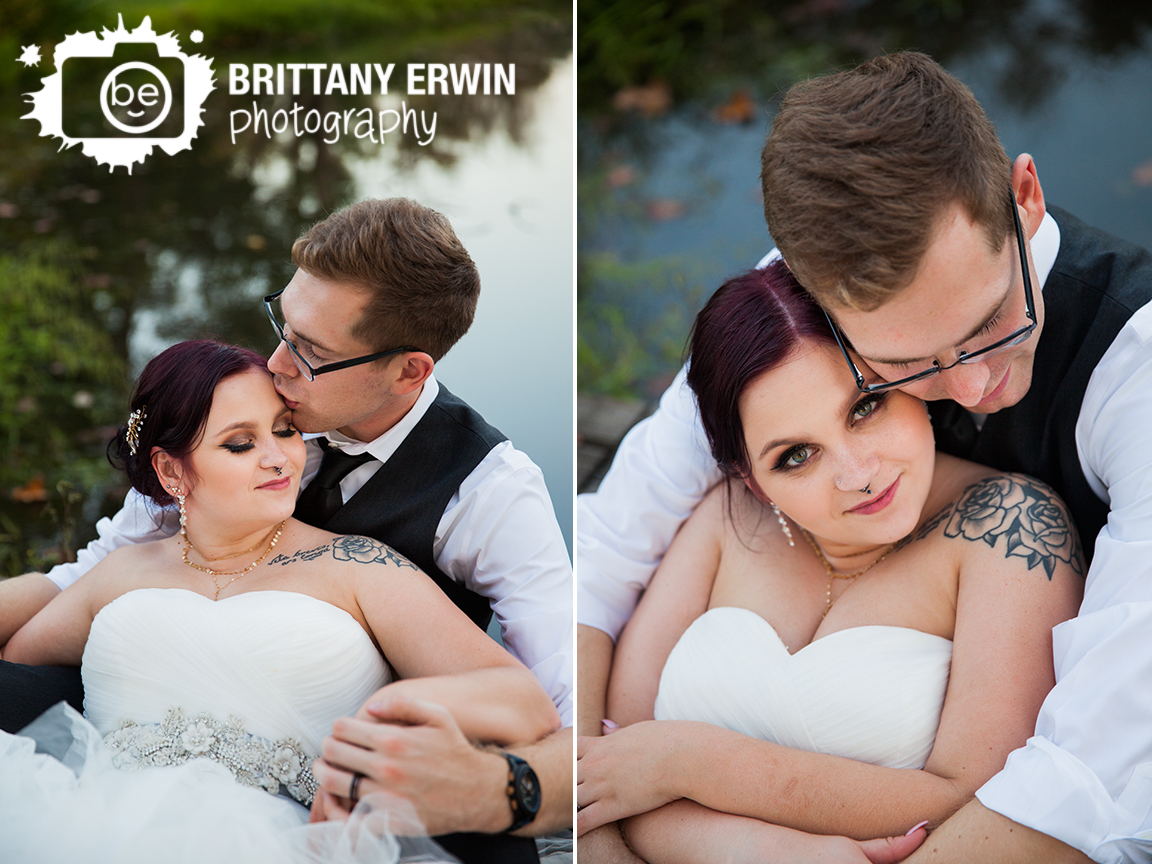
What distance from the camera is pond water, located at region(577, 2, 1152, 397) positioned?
12.3 ft

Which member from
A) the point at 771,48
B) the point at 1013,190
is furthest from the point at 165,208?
the point at 771,48

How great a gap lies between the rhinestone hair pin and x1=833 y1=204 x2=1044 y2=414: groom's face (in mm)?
1542

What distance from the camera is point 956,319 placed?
6.10ft

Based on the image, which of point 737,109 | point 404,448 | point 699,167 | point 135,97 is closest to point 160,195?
point 135,97

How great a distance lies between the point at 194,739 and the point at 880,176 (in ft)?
5.81

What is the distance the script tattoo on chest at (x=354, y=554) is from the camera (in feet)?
6.82

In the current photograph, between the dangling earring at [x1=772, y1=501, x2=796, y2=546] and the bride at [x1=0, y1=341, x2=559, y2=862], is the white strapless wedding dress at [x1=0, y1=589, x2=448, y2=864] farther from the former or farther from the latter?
the dangling earring at [x1=772, y1=501, x2=796, y2=546]

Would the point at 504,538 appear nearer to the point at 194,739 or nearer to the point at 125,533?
the point at 194,739

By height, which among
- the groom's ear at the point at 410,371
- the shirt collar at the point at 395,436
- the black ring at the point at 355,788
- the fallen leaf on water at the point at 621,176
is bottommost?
the black ring at the point at 355,788

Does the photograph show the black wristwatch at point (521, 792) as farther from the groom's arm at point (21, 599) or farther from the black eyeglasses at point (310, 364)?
the groom's arm at point (21, 599)

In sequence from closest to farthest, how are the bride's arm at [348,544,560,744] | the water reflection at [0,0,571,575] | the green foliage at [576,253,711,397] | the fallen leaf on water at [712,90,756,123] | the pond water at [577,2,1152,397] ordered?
the bride's arm at [348,544,560,744] → the water reflection at [0,0,571,575] → the pond water at [577,2,1152,397] → the green foliage at [576,253,711,397] → the fallen leaf on water at [712,90,756,123]

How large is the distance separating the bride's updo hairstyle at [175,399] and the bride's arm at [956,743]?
124cm

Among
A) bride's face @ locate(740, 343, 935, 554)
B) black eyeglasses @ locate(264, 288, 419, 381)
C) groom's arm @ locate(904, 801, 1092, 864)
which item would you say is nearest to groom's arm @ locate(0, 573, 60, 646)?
black eyeglasses @ locate(264, 288, 419, 381)

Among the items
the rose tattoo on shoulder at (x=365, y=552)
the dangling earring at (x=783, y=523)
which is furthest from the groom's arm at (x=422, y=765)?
the dangling earring at (x=783, y=523)
